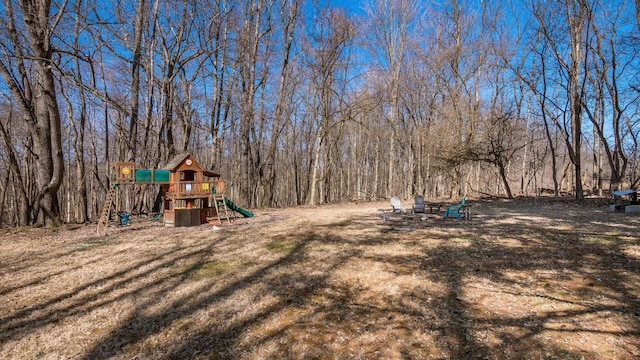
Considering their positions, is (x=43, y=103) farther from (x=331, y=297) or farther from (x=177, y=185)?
(x=331, y=297)

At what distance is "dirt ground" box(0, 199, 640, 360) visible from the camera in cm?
351

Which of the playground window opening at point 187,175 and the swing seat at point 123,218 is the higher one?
the playground window opening at point 187,175

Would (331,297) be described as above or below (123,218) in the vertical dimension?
below

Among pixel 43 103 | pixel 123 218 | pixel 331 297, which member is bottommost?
pixel 331 297

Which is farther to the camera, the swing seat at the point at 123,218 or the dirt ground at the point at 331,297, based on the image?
the swing seat at the point at 123,218

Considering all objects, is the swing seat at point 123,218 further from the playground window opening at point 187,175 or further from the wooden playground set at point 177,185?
the playground window opening at point 187,175

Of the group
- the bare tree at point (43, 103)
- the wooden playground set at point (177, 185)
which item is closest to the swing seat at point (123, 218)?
the wooden playground set at point (177, 185)

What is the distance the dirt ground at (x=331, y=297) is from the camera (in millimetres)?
3514

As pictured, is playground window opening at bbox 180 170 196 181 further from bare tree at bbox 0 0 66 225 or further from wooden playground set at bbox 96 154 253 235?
bare tree at bbox 0 0 66 225

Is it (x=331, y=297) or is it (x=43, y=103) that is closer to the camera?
(x=331, y=297)

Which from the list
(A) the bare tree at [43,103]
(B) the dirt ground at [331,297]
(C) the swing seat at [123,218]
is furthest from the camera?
(C) the swing seat at [123,218]

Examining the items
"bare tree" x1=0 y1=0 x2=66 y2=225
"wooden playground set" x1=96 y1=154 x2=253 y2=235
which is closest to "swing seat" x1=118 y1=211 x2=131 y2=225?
"wooden playground set" x1=96 y1=154 x2=253 y2=235

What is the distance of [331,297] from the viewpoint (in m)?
4.76

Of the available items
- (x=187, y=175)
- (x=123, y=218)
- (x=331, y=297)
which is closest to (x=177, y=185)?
(x=187, y=175)
